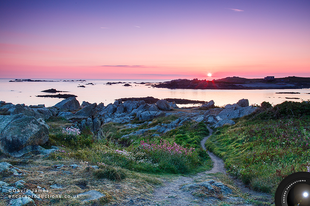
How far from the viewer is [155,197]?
21.9 feet

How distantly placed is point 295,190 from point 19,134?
1003 cm

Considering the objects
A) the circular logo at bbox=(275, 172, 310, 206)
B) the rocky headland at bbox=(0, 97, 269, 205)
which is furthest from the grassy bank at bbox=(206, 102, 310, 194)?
the circular logo at bbox=(275, 172, 310, 206)

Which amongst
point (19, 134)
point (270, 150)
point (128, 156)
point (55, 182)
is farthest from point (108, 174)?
point (270, 150)

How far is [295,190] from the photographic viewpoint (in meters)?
3.20

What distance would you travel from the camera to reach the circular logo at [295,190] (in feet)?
10.2

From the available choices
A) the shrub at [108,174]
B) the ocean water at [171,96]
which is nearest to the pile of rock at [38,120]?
the shrub at [108,174]

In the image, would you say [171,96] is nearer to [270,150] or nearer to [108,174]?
[270,150]

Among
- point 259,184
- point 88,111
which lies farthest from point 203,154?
point 88,111

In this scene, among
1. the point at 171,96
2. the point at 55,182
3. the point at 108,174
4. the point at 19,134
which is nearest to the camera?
the point at 55,182

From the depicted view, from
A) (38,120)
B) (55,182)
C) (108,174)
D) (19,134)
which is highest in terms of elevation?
(38,120)

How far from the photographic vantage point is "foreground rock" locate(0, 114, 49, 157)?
8766 millimetres

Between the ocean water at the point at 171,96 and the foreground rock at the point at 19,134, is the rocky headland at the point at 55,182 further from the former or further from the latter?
the ocean water at the point at 171,96

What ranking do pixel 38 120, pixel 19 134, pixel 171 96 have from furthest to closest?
1. pixel 171 96
2. pixel 38 120
3. pixel 19 134

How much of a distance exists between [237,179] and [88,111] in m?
19.5
